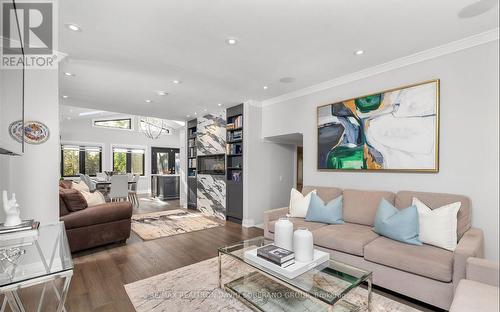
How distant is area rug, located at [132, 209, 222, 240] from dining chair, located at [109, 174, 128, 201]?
3.28ft

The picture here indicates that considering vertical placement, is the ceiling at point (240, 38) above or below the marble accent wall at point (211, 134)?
above

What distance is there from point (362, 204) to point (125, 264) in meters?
3.08

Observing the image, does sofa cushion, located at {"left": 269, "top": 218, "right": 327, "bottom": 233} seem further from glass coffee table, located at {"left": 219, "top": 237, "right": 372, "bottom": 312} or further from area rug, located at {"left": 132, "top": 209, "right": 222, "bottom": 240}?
area rug, located at {"left": 132, "top": 209, "right": 222, "bottom": 240}

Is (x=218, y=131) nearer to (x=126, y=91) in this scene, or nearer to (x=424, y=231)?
(x=126, y=91)

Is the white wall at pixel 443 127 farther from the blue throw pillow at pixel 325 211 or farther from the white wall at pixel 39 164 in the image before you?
the white wall at pixel 39 164

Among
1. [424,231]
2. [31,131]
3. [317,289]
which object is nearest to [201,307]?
[317,289]

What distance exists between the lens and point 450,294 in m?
1.91

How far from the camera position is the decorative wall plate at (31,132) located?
8.33ft

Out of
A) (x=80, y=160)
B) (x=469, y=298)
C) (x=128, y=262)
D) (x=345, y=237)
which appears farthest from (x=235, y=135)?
(x=80, y=160)

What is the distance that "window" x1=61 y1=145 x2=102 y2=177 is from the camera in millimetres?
8586

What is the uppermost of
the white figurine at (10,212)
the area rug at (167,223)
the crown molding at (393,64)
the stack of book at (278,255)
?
the crown molding at (393,64)

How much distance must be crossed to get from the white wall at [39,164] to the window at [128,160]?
7504mm

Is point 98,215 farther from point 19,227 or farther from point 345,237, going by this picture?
point 345,237

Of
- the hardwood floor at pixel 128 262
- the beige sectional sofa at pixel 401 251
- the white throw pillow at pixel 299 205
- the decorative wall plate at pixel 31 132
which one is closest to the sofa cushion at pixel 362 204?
the beige sectional sofa at pixel 401 251
